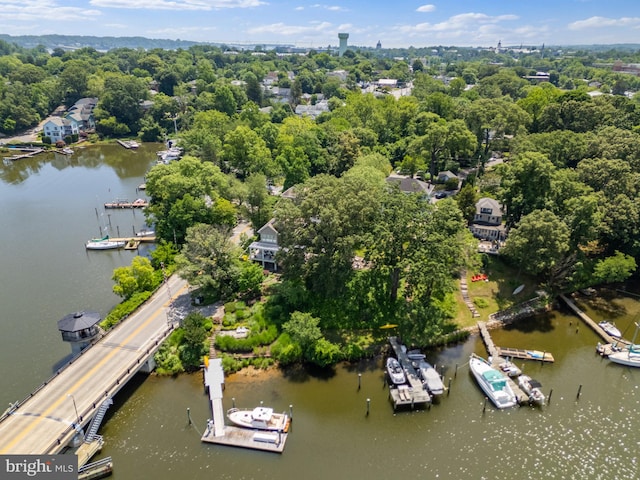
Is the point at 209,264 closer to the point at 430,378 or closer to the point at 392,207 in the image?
the point at 392,207

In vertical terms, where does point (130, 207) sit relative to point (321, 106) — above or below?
below

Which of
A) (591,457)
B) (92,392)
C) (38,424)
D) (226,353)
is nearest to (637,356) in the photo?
(591,457)

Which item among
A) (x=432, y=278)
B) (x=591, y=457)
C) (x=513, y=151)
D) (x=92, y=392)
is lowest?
(x=591, y=457)

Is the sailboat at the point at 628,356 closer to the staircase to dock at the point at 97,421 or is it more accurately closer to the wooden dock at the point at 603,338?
the wooden dock at the point at 603,338

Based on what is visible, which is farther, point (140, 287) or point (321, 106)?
point (321, 106)

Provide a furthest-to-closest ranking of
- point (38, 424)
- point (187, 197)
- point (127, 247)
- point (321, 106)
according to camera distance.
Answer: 1. point (321, 106)
2. point (127, 247)
3. point (187, 197)
4. point (38, 424)

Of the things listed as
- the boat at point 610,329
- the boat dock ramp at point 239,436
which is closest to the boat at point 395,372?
the boat dock ramp at point 239,436

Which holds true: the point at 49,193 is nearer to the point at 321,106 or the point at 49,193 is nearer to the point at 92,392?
the point at 92,392
